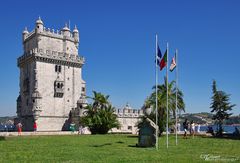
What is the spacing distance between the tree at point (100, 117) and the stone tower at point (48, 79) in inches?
711

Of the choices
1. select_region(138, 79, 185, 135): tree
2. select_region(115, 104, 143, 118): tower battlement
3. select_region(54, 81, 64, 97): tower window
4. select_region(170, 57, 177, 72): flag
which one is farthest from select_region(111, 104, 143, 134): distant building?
select_region(170, 57, 177, 72): flag

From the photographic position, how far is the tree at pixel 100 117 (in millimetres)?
41969

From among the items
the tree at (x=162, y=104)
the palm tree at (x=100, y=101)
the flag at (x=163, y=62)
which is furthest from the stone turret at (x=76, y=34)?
the flag at (x=163, y=62)

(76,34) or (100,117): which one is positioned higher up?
(76,34)

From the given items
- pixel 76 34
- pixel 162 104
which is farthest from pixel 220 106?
pixel 76 34

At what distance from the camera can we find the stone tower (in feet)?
194

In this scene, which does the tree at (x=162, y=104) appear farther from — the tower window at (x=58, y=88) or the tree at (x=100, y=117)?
the tower window at (x=58, y=88)

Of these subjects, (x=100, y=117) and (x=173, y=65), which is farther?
(x=100, y=117)

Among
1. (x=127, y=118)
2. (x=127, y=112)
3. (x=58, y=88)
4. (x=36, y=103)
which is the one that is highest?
(x=58, y=88)

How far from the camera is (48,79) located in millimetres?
60812

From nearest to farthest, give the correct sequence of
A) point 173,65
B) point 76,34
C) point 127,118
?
point 173,65
point 127,118
point 76,34

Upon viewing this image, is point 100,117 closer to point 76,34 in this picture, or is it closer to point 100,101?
point 100,101

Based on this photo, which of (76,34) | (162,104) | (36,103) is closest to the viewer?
(162,104)

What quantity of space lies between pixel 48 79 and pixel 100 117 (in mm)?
21779
